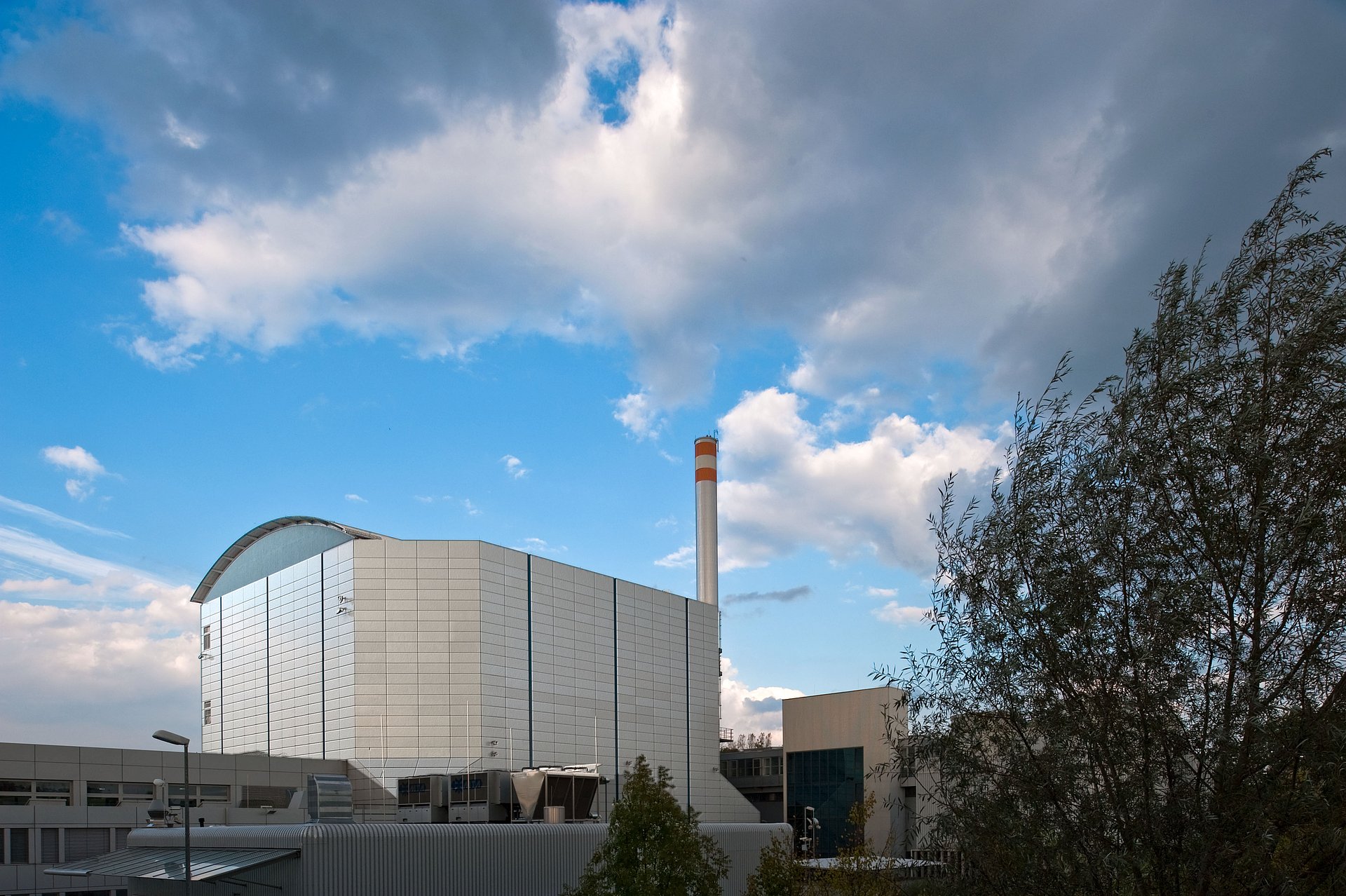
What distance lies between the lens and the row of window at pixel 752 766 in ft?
369

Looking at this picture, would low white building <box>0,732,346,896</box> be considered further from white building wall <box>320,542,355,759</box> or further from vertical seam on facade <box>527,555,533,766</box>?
vertical seam on facade <box>527,555,533,766</box>

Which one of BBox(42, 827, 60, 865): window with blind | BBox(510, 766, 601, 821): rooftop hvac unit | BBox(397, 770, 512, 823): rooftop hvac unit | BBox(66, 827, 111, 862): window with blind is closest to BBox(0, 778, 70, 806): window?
BBox(66, 827, 111, 862): window with blind

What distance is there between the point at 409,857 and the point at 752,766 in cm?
8451

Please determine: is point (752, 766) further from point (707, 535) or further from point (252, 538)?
point (252, 538)

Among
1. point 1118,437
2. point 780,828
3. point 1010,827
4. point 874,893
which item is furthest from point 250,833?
point 1118,437

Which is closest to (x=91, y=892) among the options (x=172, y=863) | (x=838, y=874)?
(x=172, y=863)

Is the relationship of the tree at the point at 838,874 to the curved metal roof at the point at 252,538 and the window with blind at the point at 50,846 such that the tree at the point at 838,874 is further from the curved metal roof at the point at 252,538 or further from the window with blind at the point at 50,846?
the curved metal roof at the point at 252,538

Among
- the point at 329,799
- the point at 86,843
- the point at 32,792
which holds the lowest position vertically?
the point at 86,843

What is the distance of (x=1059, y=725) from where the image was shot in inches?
590

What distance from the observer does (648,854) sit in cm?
3106

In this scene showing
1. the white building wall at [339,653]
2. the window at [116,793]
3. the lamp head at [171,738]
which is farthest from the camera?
A: the white building wall at [339,653]

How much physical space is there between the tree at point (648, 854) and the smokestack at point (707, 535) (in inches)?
3096

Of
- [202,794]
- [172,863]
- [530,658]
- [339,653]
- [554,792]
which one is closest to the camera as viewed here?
[172,863]

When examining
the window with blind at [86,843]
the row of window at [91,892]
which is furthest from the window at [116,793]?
the row of window at [91,892]
